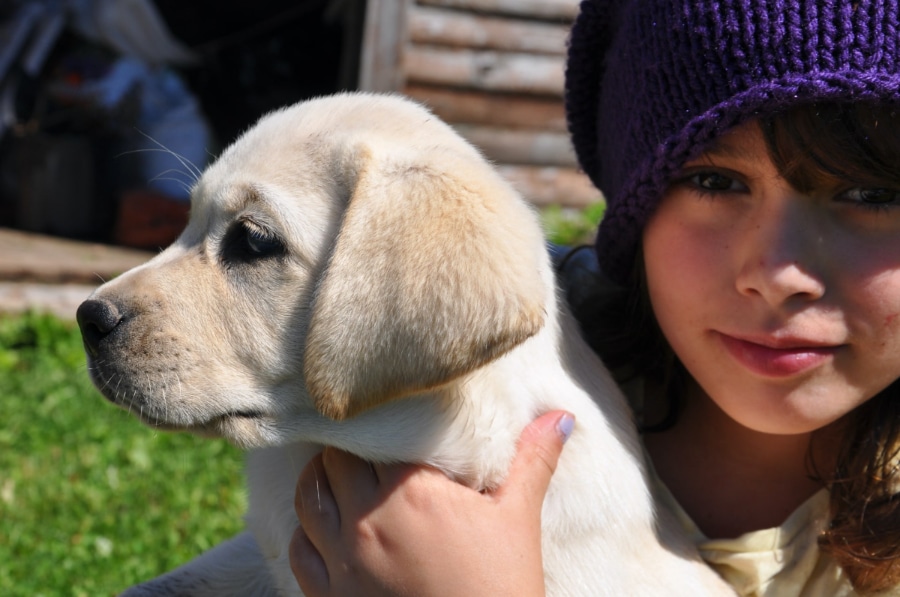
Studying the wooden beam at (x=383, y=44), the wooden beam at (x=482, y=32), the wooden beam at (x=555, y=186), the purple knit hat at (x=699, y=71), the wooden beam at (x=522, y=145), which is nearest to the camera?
the purple knit hat at (x=699, y=71)

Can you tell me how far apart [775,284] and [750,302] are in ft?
0.37

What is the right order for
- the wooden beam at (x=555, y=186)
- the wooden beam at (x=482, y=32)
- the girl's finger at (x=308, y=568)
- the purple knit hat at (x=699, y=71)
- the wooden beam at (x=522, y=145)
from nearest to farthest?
the purple knit hat at (x=699, y=71) → the girl's finger at (x=308, y=568) → the wooden beam at (x=482, y=32) → the wooden beam at (x=522, y=145) → the wooden beam at (x=555, y=186)

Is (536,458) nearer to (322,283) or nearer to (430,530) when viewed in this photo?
(430,530)

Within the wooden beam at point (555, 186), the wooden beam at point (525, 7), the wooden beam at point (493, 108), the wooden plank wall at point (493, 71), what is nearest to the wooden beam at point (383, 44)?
the wooden plank wall at point (493, 71)

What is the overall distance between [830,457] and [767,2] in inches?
44.7

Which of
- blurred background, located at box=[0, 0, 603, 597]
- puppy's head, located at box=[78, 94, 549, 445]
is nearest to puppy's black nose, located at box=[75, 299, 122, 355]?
puppy's head, located at box=[78, 94, 549, 445]

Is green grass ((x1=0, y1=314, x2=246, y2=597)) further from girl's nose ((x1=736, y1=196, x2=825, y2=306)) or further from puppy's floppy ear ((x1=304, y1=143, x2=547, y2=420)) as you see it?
girl's nose ((x1=736, y1=196, x2=825, y2=306))

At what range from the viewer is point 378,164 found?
6.54ft

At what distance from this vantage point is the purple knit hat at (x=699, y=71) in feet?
6.24

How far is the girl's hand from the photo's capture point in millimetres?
2057

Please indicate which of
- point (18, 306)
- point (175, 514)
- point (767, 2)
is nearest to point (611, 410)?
point (767, 2)

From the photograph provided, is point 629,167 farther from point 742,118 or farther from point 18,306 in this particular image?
point 18,306

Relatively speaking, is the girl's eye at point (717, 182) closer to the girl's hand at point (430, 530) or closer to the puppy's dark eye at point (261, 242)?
the girl's hand at point (430, 530)

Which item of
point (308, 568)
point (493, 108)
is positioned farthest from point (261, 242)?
point (493, 108)
